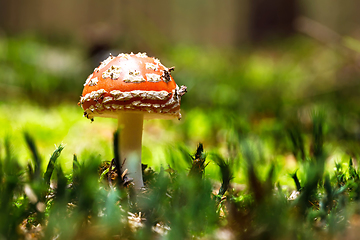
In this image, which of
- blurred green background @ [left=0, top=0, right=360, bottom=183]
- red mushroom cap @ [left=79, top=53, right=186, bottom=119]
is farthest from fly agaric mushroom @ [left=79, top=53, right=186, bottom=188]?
blurred green background @ [left=0, top=0, right=360, bottom=183]

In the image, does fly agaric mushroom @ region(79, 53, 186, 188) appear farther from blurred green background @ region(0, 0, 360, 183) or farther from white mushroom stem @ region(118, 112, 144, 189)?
blurred green background @ region(0, 0, 360, 183)

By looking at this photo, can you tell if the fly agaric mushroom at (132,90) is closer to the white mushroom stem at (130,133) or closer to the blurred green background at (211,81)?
the white mushroom stem at (130,133)

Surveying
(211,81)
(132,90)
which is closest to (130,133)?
(132,90)

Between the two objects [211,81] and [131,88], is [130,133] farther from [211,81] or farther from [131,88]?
[211,81]

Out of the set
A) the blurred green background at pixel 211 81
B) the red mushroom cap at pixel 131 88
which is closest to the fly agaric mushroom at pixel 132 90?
the red mushroom cap at pixel 131 88

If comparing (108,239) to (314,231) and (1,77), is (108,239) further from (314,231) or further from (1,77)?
(1,77)
